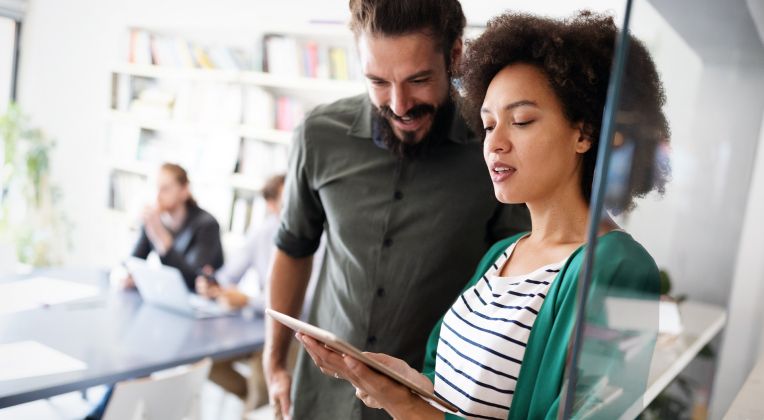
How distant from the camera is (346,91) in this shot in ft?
13.8

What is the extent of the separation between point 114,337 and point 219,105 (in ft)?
7.67

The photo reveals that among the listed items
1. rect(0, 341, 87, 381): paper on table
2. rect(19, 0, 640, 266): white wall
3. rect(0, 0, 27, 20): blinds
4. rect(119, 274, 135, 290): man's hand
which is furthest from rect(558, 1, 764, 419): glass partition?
rect(0, 0, 27, 20): blinds

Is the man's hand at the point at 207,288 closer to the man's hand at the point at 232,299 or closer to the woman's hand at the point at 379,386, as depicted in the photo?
the man's hand at the point at 232,299

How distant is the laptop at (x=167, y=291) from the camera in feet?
10.1

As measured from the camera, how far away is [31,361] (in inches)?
91.9

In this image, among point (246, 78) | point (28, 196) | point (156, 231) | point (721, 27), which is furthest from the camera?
point (28, 196)

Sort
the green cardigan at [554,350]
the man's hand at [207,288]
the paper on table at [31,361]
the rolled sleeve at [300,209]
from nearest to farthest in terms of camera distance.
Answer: the green cardigan at [554,350], the rolled sleeve at [300,209], the paper on table at [31,361], the man's hand at [207,288]

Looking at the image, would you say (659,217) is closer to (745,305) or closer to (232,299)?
(745,305)

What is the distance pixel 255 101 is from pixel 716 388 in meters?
3.78

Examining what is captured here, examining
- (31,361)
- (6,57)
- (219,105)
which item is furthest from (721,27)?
(6,57)

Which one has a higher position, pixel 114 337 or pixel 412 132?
pixel 412 132

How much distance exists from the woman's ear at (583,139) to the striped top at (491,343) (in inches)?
6.8

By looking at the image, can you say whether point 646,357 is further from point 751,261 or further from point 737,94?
point 751,261

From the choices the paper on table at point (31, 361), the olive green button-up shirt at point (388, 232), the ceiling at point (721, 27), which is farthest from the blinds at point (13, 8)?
the ceiling at point (721, 27)
